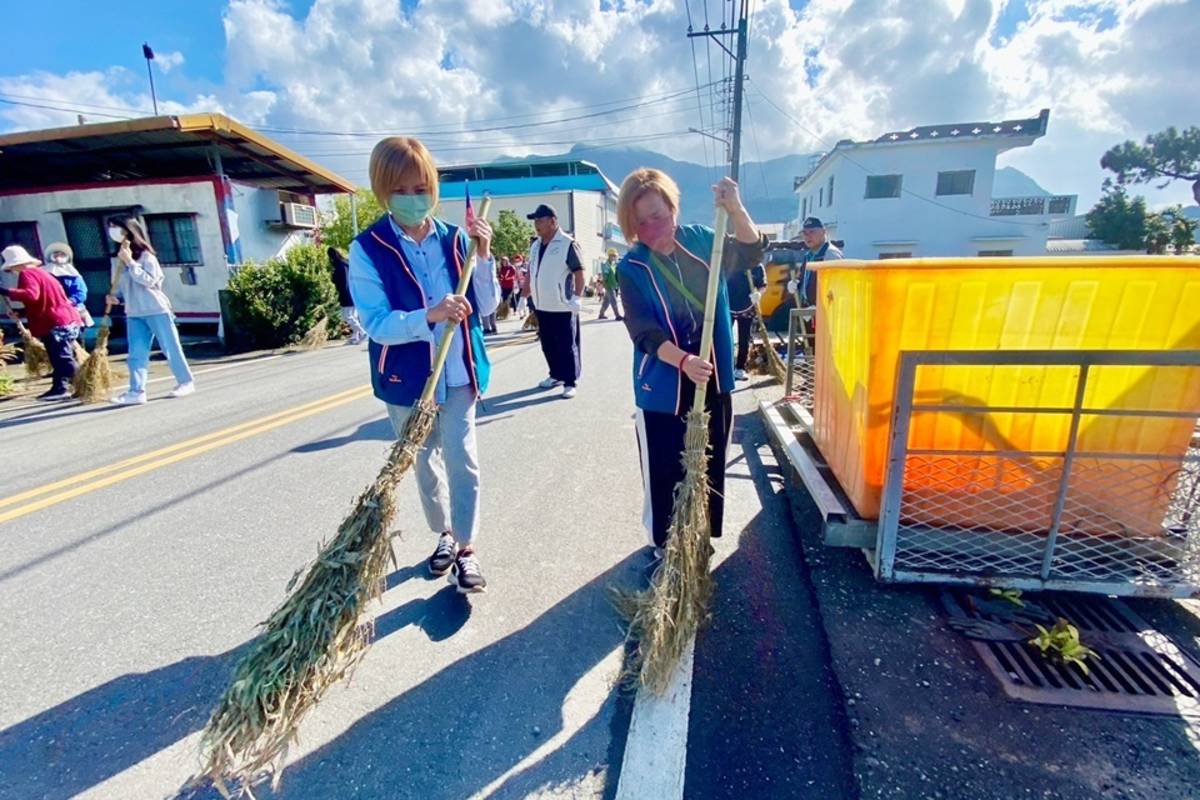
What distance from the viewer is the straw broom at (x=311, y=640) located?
1662 mm

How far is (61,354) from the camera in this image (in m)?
6.93

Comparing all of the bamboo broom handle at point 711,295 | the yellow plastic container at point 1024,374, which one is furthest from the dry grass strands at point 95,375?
the yellow plastic container at point 1024,374

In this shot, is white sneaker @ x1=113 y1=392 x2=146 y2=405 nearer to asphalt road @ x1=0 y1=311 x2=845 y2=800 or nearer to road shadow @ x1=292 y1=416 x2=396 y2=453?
asphalt road @ x1=0 y1=311 x2=845 y2=800

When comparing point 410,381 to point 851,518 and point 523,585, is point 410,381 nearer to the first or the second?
point 523,585

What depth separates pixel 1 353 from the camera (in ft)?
23.6

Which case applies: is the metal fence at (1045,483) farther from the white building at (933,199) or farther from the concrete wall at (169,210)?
the white building at (933,199)

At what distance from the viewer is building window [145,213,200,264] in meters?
12.7

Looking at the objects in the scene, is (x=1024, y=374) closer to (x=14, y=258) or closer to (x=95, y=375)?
(x=95, y=375)

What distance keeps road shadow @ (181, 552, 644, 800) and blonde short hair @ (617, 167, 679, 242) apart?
172 cm

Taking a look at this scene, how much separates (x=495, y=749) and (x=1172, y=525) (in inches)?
110

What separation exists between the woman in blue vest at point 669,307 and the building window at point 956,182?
2916 cm

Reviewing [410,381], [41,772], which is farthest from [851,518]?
[41,772]

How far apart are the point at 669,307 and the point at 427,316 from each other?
0.99 meters

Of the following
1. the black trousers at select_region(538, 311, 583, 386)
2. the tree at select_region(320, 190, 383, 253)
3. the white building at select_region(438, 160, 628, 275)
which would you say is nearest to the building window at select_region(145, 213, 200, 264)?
the black trousers at select_region(538, 311, 583, 386)
